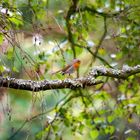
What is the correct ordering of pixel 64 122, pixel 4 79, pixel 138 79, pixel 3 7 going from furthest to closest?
1. pixel 138 79
2. pixel 64 122
3. pixel 3 7
4. pixel 4 79

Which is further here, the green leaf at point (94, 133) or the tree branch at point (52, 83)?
the green leaf at point (94, 133)

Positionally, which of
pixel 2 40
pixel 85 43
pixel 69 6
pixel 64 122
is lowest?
pixel 64 122

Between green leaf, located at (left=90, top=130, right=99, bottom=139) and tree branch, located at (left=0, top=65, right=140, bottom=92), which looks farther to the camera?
green leaf, located at (left=90, top=130, right=99, bottom=139)

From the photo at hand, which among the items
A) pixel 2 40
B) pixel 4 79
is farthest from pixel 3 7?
pixel 4 79

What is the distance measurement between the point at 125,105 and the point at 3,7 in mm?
1273

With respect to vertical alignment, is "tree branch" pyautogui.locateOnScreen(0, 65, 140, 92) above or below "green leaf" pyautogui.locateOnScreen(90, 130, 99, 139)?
above

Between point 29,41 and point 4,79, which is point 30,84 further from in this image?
point 29,41

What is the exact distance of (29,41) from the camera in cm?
317

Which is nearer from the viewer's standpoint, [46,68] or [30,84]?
[30,84]

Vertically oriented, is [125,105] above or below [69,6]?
below

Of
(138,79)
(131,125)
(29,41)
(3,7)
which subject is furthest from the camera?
(131,125)

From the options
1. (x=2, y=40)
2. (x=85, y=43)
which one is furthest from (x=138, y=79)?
(x=2, y=40)

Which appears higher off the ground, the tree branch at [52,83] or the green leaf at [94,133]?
the tree branch at [52,83]

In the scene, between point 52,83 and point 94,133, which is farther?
point 94,133
